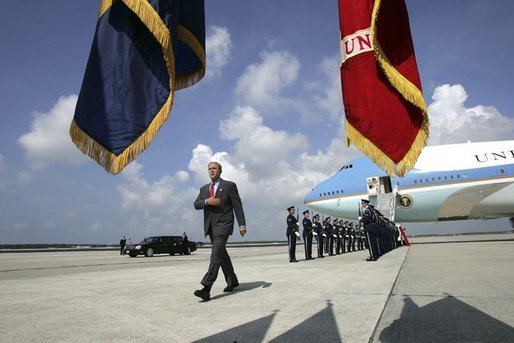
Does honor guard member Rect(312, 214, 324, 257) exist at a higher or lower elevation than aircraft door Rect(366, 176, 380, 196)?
lower

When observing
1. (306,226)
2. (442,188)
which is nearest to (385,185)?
(442,188)

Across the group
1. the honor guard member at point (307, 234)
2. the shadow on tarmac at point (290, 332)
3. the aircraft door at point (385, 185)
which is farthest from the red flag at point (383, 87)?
the aircraft door at point (385, 185)

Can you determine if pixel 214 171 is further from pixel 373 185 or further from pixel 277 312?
pixel 373 185

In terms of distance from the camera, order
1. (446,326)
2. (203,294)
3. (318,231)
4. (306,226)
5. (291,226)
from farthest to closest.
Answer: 1. (318,231)
2. (306,226)
3. (291,226)
4. (203,294)
5. (446,326)

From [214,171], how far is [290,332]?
9.61ft

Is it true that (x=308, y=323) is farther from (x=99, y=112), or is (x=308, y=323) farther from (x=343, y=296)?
(x=99, y=112)

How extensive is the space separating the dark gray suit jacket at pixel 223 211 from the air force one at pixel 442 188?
67.6 feet

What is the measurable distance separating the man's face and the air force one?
67.9ft

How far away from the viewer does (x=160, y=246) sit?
23297 mm

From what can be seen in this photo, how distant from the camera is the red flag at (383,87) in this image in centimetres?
391

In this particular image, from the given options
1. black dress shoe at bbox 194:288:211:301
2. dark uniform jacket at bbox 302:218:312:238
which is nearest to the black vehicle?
dark uniform jacket at bbox 302:218:312:238

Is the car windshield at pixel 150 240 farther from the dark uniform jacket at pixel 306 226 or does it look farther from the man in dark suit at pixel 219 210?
the man in dark suit at pixel 219 210

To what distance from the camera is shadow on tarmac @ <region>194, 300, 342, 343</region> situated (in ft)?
9.89

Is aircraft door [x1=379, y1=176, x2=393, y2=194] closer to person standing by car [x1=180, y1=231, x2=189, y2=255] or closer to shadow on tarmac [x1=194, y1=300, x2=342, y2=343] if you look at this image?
person standing by car [x1=180, y1=231, x2=189, y2=255]
